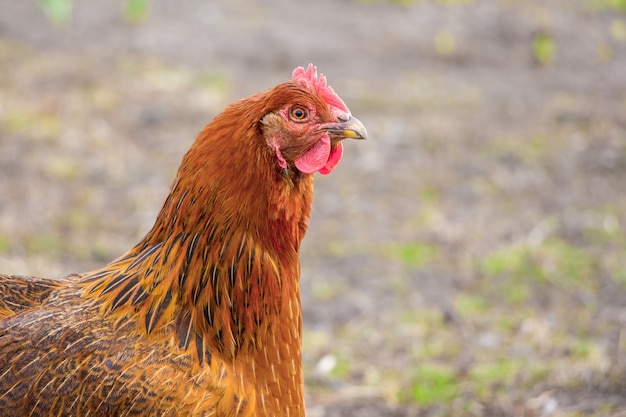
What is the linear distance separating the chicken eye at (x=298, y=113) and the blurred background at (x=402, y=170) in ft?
6.90

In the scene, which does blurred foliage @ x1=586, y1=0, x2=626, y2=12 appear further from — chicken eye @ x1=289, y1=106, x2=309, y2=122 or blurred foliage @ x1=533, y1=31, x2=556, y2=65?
chicken eye @ x1=289, y1=106, x2=309, y2=122

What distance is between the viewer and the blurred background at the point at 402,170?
→ 491cm

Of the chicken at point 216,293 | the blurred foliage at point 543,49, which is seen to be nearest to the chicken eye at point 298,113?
the chicken at point 216,293

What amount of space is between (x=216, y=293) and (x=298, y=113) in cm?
67

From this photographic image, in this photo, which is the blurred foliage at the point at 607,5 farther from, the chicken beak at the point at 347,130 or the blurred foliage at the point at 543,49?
the chicken beak at the point at 347,130

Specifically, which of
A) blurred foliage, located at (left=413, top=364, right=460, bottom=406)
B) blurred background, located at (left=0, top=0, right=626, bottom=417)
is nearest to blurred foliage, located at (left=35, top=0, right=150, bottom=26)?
blurred background, located at (left=0, top=0, right=626, bottom=417)

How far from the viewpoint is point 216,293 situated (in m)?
2.86

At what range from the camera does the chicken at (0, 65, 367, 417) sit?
2723mm

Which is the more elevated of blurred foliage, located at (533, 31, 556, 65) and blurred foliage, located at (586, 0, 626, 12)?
blurred foliage, located at (586, 0, 626, 12)

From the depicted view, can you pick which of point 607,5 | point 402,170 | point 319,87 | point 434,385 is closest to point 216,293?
point 319,87

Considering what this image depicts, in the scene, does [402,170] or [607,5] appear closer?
[402,170]

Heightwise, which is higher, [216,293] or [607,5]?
[607,5]

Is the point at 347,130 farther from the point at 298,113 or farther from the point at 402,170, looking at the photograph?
the point at 402,170

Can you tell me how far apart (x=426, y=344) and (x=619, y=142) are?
3.47 metres
